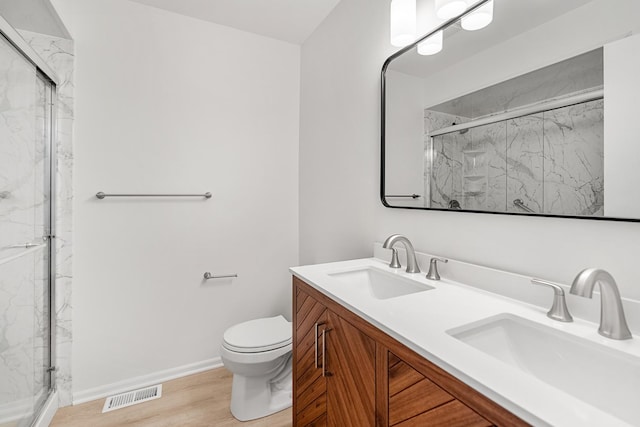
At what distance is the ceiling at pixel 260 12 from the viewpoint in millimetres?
1927

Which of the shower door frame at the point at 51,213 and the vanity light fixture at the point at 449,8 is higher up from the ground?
the vanity light fixture at the point at 449,8

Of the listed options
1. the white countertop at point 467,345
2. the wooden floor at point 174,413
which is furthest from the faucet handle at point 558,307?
the wooden floor at point 174,413

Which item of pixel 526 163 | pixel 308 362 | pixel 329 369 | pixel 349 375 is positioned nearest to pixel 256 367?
pixel 308 362

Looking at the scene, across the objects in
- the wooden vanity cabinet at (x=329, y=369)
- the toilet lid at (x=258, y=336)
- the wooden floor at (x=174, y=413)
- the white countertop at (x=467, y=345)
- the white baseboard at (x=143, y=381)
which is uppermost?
the white countertop at (x=467, y=345)

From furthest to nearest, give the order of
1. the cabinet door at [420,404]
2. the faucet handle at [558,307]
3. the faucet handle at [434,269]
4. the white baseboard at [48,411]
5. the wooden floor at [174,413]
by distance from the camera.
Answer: the wooden floor at [174,413]
the white baseboard at [48,411]
the faucet handle at [434,269]
the faucet handle at [558,307]
the cabinet door at [420,404]

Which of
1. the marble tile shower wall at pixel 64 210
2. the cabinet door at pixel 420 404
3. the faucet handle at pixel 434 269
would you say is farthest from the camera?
the marble tile shower wall at pixel 64 210

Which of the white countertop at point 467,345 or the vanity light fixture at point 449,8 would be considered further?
the vanity light fixture at point 449,8

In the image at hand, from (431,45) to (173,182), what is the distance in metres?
1.69

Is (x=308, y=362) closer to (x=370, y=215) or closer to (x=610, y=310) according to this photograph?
(x=370, y=215)

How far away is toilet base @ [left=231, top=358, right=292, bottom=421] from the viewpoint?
1649mm

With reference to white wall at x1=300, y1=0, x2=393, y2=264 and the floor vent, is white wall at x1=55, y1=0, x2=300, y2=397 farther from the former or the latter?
white wall at x1=300, y1=0, x2=393, y2=264

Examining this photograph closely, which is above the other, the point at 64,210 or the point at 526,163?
the point at 526,163

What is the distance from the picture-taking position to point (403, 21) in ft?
4.32

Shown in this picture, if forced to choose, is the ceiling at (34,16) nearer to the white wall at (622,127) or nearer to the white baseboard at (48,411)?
the white baseboard at (48,411)
